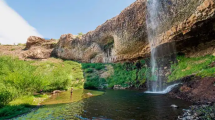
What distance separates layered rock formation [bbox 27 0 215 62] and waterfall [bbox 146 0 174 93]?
0.23 meters

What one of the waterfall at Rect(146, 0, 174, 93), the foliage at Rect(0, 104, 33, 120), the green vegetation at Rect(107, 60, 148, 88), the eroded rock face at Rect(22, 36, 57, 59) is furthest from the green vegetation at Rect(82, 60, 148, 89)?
the eroded rock face at Rect(22, 36, 57, 59)

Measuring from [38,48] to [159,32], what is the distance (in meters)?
45.0

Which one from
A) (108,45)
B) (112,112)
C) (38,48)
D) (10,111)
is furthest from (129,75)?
(38,48)

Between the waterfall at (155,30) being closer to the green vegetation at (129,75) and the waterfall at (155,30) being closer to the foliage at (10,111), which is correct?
the green vegetation at (129,75)

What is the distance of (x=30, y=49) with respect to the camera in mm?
45156

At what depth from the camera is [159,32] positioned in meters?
18.9

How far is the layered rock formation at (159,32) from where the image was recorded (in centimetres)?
1357

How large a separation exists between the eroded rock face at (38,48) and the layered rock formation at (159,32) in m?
15.8

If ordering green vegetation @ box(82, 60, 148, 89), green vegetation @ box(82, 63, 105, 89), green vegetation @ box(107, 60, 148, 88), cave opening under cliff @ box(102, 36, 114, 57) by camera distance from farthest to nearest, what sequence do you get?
cave opening under cliff @ box(102, 36, 114, 57), green vegetation @ box(82, 63, 105, 89), green vegetation @ box(82, 60, 148, 89), green vegetation @ box(107, 60, 148, 88)

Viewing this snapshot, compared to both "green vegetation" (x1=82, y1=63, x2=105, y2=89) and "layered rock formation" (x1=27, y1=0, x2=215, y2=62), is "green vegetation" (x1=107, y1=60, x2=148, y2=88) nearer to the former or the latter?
"layered rock formation" (x1=27, y1=0, x2=215, y2=62)

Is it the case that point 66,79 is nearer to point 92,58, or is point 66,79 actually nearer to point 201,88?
point 201,88

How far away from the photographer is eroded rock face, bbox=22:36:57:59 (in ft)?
143

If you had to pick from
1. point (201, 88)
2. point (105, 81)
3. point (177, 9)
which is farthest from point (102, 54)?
point (201, 88)

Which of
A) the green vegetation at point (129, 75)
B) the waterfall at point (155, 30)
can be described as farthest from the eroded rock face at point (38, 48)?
the waterfall at point (155, 30)
